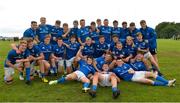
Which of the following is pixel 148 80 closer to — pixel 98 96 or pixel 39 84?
pixel 98 96

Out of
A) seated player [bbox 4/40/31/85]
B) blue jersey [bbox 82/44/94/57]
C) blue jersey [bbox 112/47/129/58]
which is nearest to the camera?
seated player [bbox 4/40/31/85]

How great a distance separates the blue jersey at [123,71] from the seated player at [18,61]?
313cm

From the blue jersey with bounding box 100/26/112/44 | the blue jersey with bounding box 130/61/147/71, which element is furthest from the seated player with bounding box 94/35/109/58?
the blue jersey with bounding box 130/61/147/71

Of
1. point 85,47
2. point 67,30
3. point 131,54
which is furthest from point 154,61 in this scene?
point 67,30

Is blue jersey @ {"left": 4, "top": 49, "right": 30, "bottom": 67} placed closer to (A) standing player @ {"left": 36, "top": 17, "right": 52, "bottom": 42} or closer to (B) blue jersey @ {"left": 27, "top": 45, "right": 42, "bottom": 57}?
(B) blue jersey @ {"left": 27, "top": 45, "right": 42, "bottom": 57}

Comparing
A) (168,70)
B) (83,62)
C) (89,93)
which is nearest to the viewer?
(89,93)

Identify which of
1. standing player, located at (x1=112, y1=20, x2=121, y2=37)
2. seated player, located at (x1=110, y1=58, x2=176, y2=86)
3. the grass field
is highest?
standing player, located at (x1=112, y1=20, x2=121, y2=37)

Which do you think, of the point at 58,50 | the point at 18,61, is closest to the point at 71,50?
the point at 58,50

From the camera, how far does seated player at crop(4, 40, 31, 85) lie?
40.3ft

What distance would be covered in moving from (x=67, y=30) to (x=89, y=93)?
4.57 metres

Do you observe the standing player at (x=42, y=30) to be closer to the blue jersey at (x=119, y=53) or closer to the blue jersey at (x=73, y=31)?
the blue jersey at (x=73, y=31)

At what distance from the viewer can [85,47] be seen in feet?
44.5

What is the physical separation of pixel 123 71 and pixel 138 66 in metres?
0.75

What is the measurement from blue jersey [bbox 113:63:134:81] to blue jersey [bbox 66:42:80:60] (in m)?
2.12
